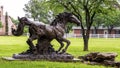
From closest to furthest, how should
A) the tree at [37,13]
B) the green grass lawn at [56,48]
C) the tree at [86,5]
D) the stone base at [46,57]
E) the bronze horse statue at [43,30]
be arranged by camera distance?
the green grass lawn at [56,48] < the stone base at [46,57] < the bronze horse statue at [43,30] < the tree at [86,5] < the tree at [37,13]

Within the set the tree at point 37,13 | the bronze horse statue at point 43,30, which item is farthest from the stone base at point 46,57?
the tree at point 37,13

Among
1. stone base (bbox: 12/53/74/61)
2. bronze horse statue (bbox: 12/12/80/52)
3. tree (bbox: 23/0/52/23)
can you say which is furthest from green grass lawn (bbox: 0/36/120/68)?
tree (bbox: 23/0/52/23)

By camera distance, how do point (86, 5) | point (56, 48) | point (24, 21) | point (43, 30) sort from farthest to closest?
point (56, 48), point (86, 5), point (43, 30), point (24, 21)

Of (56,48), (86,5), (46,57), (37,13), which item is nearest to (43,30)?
(46,57)

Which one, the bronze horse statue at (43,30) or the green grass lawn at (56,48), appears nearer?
the green grass lawn at (56,48)

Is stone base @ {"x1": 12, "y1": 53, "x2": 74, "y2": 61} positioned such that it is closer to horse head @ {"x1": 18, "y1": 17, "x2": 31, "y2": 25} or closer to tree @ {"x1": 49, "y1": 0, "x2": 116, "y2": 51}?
horse head @ {"x1": 18, "y1": 17, "x2": 31, "y2": 25}

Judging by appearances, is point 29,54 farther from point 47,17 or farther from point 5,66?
point 47,17

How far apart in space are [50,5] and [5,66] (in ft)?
59.5

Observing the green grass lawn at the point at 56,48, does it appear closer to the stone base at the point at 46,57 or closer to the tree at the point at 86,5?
the stone base at the point at 46,57

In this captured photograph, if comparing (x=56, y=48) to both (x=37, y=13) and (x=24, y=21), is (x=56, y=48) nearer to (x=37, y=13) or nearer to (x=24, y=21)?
(x=24, y=21)

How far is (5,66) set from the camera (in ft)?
44.1

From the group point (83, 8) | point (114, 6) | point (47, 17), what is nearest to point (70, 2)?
point (83, 8)

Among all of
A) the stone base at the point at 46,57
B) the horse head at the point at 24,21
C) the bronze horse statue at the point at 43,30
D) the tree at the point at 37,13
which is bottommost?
the tree at the point at 37,13

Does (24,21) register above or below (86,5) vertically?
above
